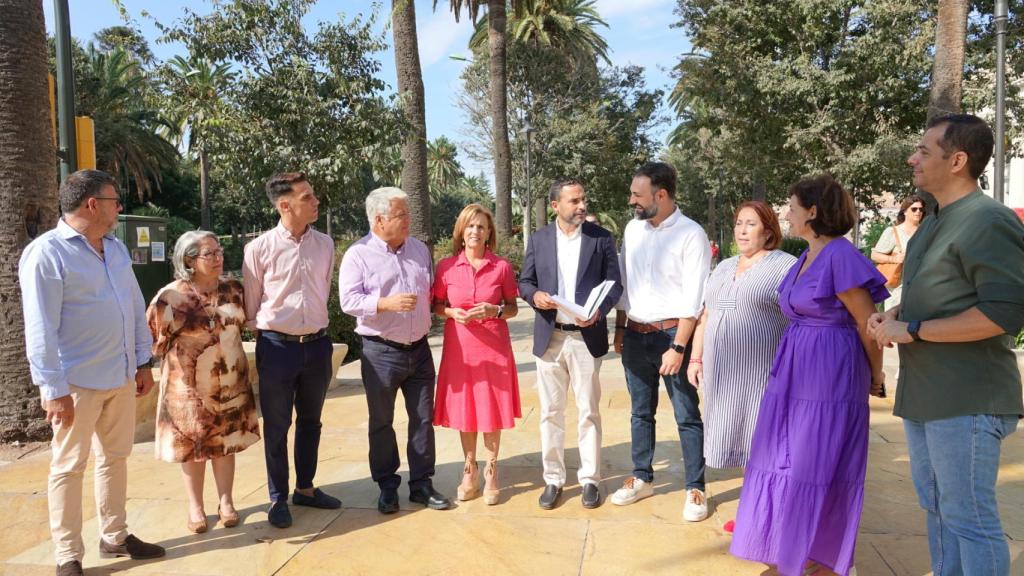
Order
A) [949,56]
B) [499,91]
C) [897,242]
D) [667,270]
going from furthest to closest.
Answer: [499,91] → [949,56] → [897,242] → [667,270]

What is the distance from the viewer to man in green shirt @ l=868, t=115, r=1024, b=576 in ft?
7.91

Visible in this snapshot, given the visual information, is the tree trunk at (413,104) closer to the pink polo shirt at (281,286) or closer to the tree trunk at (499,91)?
the tree trunk at (499,91)

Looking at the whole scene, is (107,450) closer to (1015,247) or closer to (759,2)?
(1015,247)

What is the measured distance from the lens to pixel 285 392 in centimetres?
407

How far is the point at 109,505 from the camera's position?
359 cm

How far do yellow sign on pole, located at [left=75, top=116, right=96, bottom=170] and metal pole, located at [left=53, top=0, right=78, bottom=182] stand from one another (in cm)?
5

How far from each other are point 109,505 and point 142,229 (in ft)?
33.4

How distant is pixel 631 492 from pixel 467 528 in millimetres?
998

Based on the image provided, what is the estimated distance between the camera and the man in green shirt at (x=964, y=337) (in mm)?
2412

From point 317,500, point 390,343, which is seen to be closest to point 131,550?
point 317,500

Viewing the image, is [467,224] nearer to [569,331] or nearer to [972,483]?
[569,331]

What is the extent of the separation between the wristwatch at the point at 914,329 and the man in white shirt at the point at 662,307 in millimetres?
1404

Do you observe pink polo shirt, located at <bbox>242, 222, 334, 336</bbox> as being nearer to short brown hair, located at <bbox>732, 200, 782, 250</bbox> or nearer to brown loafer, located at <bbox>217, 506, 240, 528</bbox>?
brown loafer, located at <bbox>217, 506, 240, 528</bbox>

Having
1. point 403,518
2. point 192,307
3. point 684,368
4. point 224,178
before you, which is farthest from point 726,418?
point 224,178
